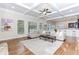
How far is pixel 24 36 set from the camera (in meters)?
1.88

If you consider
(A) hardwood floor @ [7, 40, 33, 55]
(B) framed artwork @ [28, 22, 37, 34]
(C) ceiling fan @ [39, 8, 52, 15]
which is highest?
(C) ceiling fan @ [39, 8, 52, 15]

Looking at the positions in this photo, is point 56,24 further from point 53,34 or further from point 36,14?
point 36,14

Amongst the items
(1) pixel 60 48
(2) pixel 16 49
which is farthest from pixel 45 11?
(2) pixel 16 49

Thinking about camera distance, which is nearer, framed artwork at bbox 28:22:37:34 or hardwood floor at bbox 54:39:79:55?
hardwood floor at bbox 54:39:79:55

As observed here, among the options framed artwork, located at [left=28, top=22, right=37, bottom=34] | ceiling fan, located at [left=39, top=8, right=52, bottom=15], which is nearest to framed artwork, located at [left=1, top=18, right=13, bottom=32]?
framed artwork, located at [left=28, top=22, right=37, bottom=34]

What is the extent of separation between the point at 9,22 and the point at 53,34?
921 mm

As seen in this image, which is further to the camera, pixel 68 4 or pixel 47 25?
pixel 47 25

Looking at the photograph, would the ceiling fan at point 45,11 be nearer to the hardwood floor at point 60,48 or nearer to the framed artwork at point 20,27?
the framed artwork at point 20,27

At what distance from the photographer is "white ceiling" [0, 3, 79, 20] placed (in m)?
1.79

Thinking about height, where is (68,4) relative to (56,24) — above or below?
above

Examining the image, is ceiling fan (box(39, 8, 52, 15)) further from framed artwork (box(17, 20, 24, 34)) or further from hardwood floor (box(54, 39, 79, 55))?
hardwood floor (box(54, 39, 79, 55))

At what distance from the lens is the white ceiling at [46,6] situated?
1.79m

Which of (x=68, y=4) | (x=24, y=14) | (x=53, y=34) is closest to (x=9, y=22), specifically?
(x=24, y=14)

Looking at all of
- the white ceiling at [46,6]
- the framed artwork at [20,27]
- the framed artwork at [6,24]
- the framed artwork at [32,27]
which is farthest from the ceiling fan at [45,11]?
the framed artwork at [6,24]
